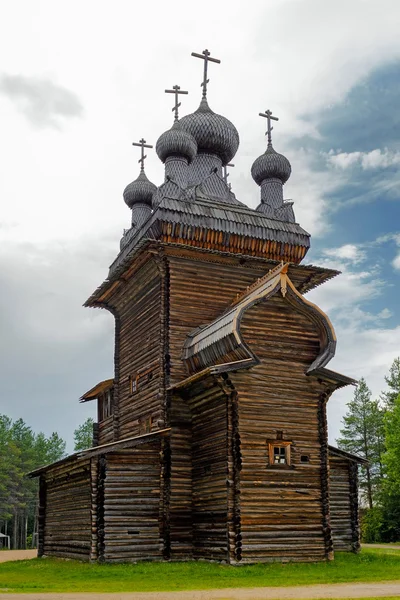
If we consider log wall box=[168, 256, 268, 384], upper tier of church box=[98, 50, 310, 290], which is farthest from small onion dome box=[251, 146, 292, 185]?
log wall box=[168, 256, 268, 384]

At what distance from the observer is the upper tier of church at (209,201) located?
24344 millimetres

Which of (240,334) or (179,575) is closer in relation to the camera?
(179,575)

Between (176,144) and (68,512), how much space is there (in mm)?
13550

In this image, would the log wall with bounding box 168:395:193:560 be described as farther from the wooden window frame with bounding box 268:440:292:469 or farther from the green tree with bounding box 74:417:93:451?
the green tree with bounding box 74:417:93:451

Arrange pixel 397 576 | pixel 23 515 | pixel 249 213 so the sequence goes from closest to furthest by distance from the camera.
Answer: pixel 397 576, pixel 249 213, pixel 23 515

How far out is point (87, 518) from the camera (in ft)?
69.1

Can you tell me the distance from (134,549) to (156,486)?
74.3 inches

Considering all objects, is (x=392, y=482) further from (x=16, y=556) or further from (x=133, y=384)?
(x=133, y=384)

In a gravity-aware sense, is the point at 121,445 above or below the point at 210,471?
above

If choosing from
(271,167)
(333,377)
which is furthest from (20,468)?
(333,377)

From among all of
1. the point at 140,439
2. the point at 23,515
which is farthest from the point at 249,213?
the point at 23,515

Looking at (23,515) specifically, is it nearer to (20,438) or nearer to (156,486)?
(20,438)

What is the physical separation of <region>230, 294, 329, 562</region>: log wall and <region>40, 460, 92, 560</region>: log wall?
4.75 metres

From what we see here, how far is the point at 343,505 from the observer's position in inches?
971
